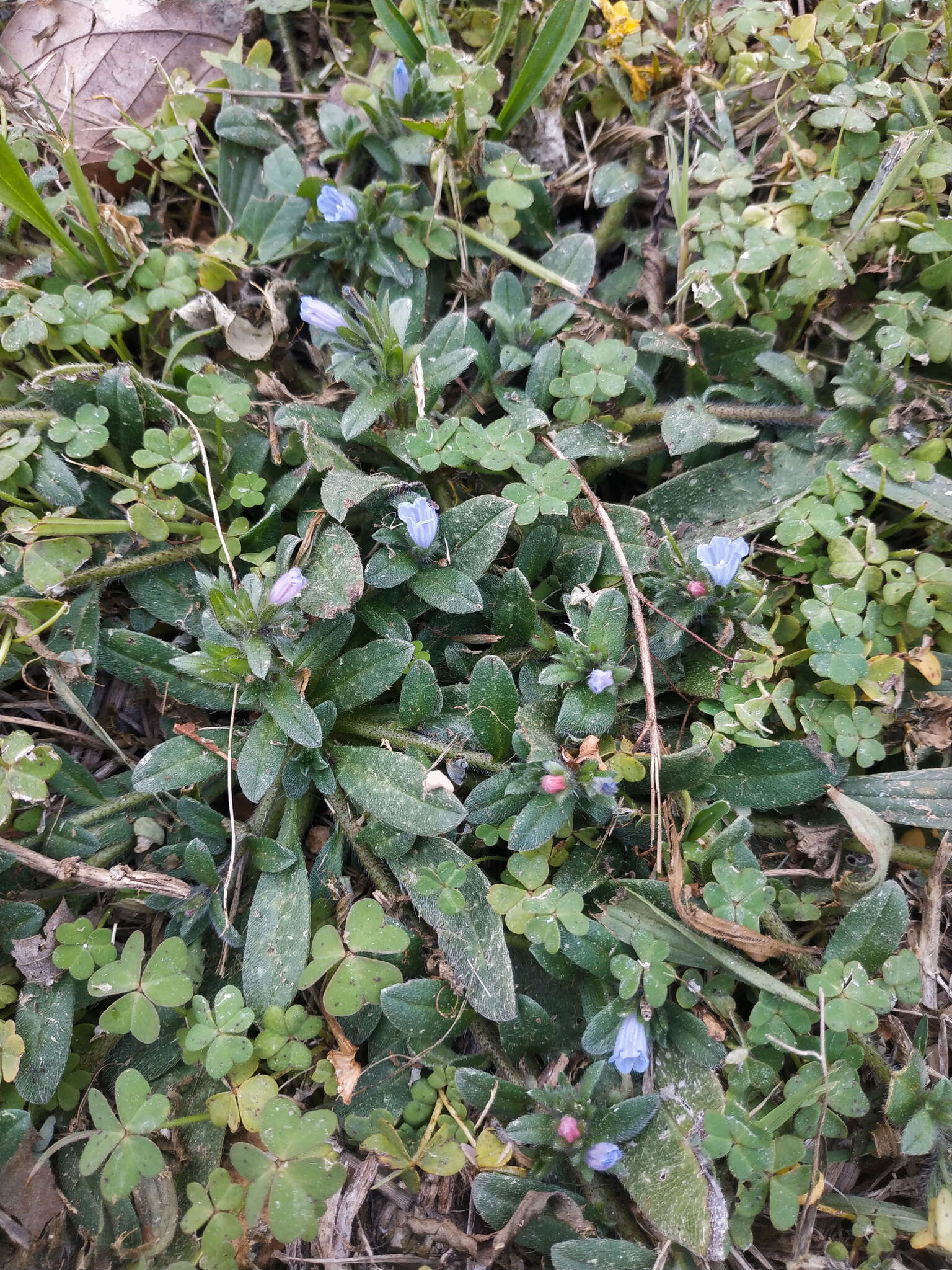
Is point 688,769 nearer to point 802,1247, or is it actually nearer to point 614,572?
point 614,572

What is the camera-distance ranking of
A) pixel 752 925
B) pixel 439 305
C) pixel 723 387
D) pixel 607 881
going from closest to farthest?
pixel 752 925, pixel 607 881, pixel 723 387, pixel 439 305

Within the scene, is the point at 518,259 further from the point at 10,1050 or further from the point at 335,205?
the point at 10,1050

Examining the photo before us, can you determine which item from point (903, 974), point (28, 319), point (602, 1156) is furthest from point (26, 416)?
point (903, 974)

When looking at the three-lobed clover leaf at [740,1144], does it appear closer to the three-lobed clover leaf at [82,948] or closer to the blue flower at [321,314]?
the three-lobed clover leaf at [82,948]

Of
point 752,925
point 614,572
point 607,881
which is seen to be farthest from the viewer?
point 614,572

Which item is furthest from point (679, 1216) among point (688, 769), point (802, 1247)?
point (688, 769)

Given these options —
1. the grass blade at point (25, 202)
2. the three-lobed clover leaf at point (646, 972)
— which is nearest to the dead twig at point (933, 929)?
the three-lobed clover leaf at point (646, 972)

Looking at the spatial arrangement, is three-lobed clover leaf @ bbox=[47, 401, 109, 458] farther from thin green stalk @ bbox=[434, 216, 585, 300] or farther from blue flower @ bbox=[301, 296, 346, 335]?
thin green stalk @ bbox=[434, 216, 585, 300]

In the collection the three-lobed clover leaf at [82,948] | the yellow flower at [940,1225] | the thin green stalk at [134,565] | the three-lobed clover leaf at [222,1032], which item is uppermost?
the thin green stalk at [134,565]
